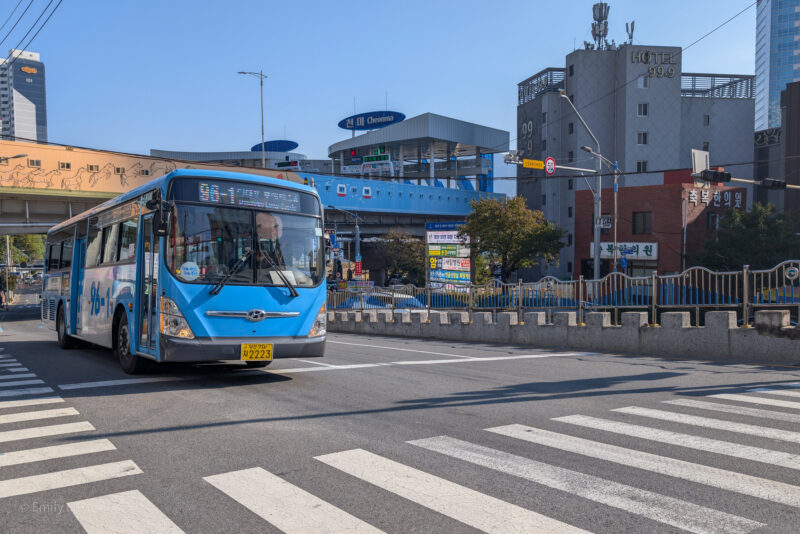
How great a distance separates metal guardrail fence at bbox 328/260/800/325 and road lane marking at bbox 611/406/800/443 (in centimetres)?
738

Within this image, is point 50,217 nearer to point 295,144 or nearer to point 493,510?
point 493,510

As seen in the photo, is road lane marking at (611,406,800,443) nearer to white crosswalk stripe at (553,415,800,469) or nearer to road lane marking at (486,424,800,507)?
white crosswalk stripe at (553,415,800,469)

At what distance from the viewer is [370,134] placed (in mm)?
96438

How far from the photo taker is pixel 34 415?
25.3 feet

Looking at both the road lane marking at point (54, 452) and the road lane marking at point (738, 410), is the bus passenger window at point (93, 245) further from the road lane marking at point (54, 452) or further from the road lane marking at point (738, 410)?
the road lane marking at point (738, 410)

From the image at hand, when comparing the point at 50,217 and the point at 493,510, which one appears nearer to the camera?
the point at 493,510

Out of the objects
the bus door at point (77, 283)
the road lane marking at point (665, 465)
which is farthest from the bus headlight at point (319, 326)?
the bus door at point (77, 283)

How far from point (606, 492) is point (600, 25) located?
78.6 metres

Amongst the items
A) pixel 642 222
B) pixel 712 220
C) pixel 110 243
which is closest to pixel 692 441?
pixel 110 243

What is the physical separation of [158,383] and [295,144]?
→ 4917 inches

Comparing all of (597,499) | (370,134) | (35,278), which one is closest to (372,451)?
(597,499)

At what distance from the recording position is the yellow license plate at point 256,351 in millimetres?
9578

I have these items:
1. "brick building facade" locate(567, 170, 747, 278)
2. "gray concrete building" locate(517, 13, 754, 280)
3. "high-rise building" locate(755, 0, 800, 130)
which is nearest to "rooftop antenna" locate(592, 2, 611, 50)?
"gray concrete building" locate(517, 13, 754, 280)

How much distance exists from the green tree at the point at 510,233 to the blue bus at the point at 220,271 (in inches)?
1745
